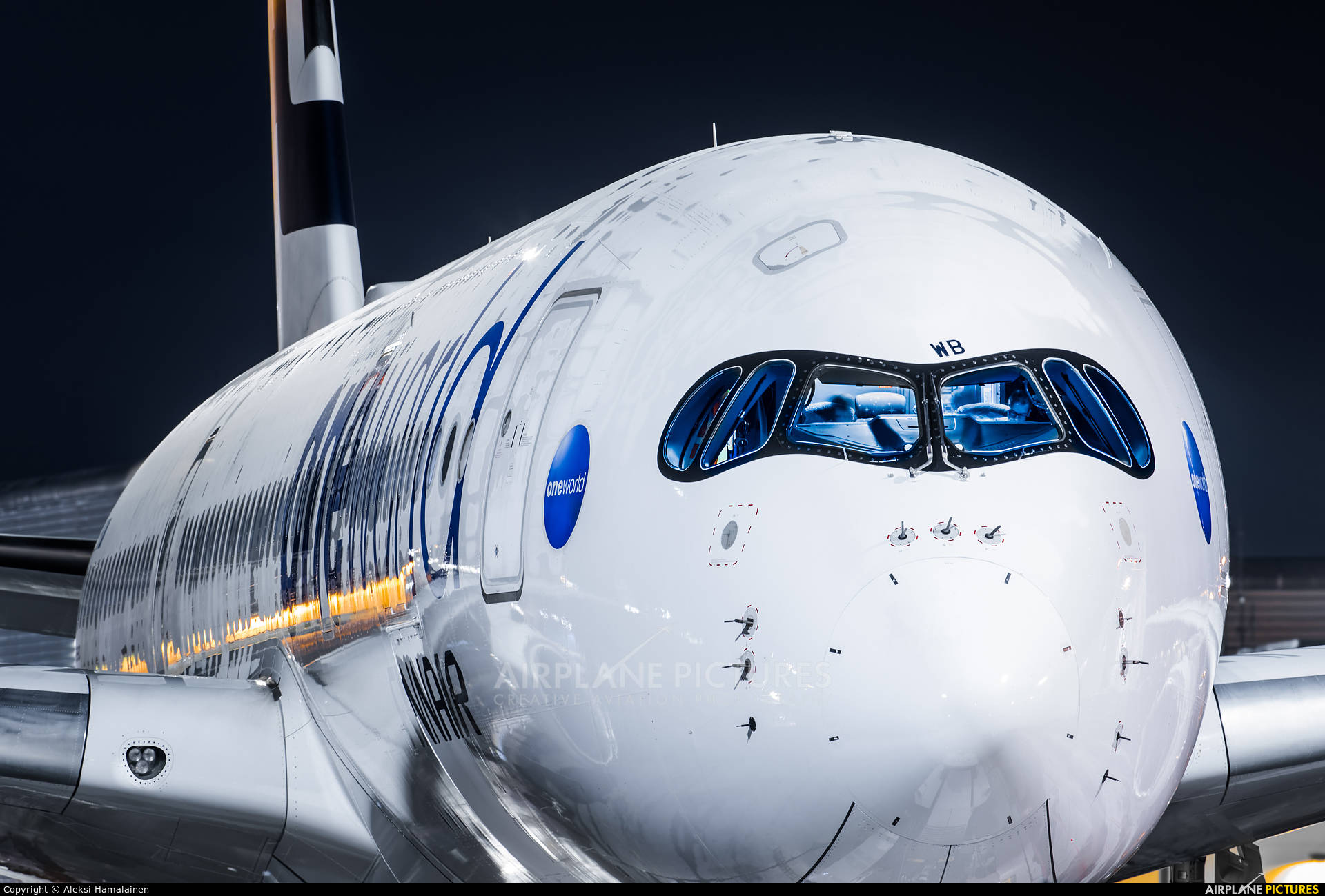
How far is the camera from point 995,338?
3766 millimetres

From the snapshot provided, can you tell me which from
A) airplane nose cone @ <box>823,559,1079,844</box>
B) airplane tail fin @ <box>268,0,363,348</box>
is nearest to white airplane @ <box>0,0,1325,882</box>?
airplane nose cone @ <box>823,559,1079,844</box>

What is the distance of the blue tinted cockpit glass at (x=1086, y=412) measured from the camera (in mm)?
3695

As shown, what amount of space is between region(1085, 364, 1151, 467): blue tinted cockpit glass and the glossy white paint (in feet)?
0.20

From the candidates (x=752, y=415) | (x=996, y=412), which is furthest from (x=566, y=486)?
(x=996, y=412)

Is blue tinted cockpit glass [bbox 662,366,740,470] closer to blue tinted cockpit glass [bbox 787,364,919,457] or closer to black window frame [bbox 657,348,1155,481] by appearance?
black window frame [bbox 657,348,1155,481]

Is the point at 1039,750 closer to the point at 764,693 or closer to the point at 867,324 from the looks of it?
the point at 764,693

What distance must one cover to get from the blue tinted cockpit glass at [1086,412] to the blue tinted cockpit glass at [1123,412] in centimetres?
4

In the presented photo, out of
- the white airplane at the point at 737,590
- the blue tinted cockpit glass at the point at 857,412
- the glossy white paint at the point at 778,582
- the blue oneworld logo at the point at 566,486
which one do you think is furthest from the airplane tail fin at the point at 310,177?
the blue tinted cockpit glass at the point at 857,412

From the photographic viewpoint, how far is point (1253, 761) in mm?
5863

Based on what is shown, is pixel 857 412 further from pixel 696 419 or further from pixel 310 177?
pixel 310 177

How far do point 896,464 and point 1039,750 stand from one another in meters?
0.81

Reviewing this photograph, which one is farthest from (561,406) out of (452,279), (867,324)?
(452,279)

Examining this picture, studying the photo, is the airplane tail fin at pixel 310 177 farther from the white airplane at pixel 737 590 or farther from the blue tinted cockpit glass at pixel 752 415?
the blue tinted cockpit glass at pixel 752 415

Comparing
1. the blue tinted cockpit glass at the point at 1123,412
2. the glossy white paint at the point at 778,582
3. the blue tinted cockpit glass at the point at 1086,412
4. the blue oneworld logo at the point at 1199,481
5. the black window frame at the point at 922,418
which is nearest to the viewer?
the glossy white paint at the point at 778,582
